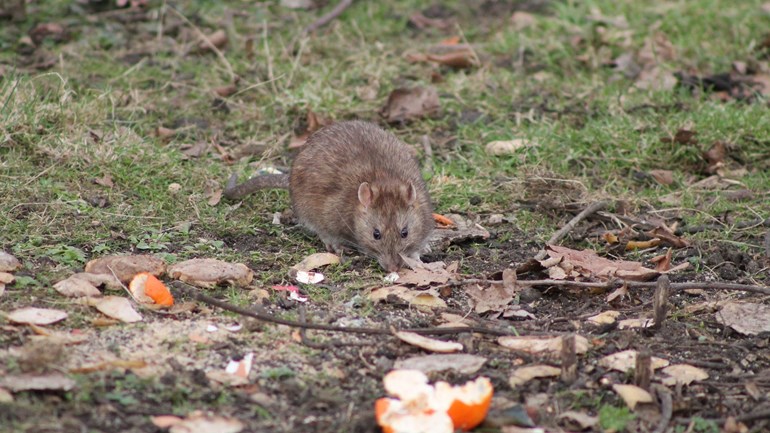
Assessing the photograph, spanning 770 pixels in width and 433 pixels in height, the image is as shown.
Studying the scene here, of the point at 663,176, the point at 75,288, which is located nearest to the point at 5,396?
the point at 75,288

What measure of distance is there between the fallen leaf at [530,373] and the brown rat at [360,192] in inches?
62.9

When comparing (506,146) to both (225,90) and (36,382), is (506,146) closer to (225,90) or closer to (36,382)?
(225,90)

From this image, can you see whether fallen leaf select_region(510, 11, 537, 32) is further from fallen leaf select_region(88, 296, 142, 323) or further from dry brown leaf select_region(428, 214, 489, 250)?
fallen leaf select_region(88, 296, 142, 323)

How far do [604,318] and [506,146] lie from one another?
110 inches

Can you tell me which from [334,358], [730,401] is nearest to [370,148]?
[334,358]

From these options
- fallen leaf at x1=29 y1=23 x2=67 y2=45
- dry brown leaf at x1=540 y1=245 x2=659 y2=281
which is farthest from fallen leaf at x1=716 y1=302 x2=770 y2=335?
fallen leaf at x1=29 y1=23 x2=67 y2=45

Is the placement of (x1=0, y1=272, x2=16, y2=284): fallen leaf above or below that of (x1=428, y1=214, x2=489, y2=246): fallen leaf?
above

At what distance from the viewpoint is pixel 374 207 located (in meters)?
6.21

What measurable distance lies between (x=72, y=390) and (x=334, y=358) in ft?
3.72

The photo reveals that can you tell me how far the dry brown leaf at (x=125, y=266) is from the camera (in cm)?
508

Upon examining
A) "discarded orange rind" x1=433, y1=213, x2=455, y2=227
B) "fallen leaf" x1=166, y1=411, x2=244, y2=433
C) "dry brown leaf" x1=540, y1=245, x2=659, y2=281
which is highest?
"fallen leaf" x1=166, y1=411, x2=244, y2=433

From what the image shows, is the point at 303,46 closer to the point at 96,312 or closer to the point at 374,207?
the point at 374,207

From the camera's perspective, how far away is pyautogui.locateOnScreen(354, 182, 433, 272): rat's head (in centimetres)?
609

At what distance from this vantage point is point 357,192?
251 inches
